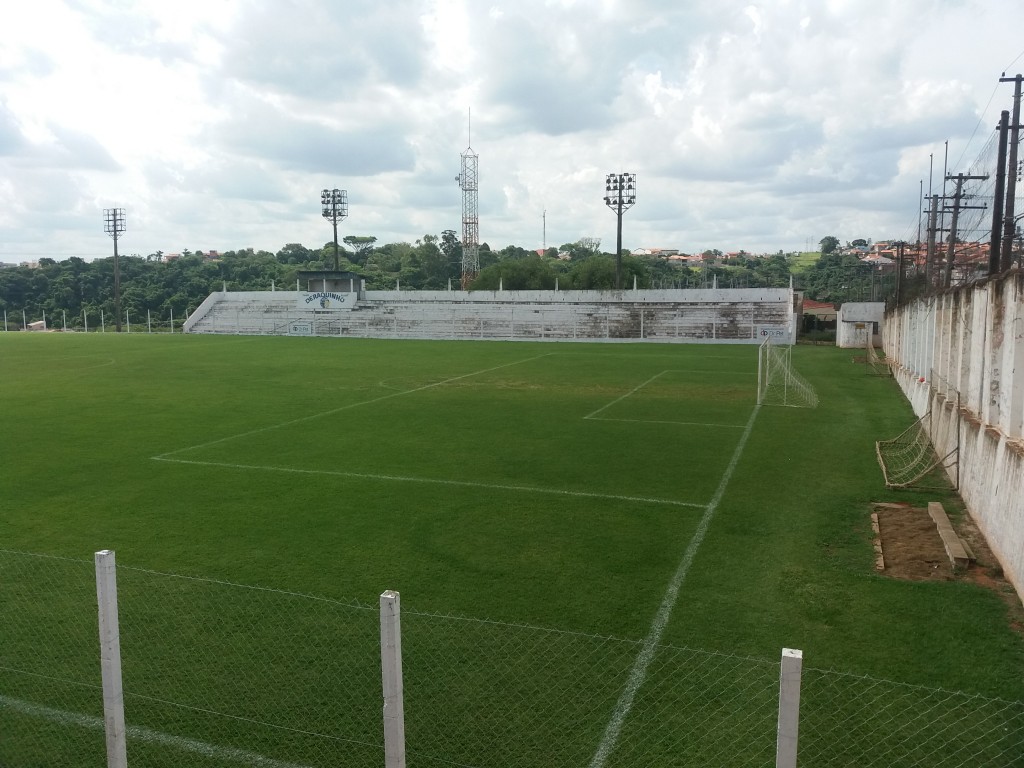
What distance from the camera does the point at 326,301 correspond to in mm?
67562

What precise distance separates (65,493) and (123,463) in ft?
7.40

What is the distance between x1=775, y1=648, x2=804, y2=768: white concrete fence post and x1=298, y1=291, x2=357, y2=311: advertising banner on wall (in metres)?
65.2

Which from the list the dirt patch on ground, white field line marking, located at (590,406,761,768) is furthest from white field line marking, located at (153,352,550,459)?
the dirt patch on ground

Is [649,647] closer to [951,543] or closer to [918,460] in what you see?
[951,543]

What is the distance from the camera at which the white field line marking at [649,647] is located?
549 cm

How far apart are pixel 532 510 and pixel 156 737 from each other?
21.1 ft

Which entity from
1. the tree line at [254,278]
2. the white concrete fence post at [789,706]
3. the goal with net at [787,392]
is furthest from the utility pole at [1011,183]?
the tree line at [254,278]

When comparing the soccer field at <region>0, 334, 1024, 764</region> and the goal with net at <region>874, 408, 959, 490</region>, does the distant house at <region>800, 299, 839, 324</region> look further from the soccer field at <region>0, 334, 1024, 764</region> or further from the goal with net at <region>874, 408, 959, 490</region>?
the goal with net at <region>874, 408, 959, 490</region>

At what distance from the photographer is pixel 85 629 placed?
7176 mm

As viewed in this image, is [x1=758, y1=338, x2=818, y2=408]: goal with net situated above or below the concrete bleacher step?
above

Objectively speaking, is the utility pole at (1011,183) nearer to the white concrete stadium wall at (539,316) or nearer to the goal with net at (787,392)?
the goal with net at (787,392)

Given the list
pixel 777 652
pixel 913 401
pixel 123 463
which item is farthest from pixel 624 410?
pixel 777 652

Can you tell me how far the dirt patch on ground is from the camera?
8.36 metres

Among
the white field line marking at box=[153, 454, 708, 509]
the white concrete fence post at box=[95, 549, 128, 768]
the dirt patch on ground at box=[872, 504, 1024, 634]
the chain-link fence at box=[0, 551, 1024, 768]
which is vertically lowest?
the chain-link fence at box=[0, 551, 1024, 768]
